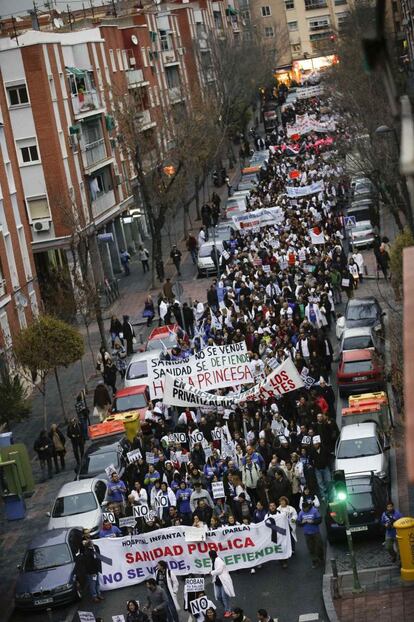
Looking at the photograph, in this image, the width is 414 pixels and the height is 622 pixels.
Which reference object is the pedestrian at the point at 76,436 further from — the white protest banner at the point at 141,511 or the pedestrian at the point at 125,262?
the pedestrian at the point at 125,262

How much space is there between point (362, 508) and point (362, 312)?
49.0 feet

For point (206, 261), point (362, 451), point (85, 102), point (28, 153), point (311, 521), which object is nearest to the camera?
point (311, 521)

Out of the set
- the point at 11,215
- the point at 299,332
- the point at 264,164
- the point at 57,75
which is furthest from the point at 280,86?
the point at 299,332

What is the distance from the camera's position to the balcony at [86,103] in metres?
62.2

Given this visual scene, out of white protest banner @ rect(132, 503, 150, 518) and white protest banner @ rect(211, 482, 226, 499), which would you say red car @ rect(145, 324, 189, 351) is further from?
white protest banner @ rect(132, 503, 150, 518)

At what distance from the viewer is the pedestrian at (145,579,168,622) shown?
21.5m

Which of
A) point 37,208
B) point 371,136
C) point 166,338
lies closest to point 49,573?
point 166,338

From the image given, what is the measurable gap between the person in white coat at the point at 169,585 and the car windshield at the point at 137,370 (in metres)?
15.3

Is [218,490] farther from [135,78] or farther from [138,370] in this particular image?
[135,78]

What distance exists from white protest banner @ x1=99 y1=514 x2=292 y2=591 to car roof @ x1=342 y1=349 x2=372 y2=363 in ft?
36.6

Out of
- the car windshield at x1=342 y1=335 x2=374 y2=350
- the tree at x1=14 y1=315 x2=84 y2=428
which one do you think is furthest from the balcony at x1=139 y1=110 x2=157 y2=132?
the car windshield at x1=342 y1=335 x2=374 y2=350

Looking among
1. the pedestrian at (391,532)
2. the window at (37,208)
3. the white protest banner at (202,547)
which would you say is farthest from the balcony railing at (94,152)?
the pedestrian at (391,532)

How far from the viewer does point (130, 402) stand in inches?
1412

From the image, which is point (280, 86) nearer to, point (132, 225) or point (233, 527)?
point (132, 225)
